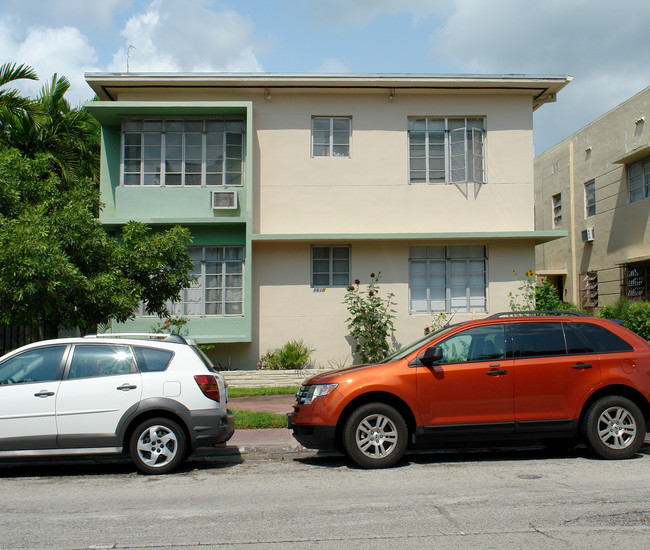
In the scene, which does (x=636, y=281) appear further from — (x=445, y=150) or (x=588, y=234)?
(x=445, y=150)

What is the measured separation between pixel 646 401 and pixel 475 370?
86.3 inches

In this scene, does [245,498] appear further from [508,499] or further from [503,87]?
[503,87]

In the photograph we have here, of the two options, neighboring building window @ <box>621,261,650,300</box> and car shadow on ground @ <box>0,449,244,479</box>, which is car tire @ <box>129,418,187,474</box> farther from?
neighboring building window @ <box>621,261,650,300</box>

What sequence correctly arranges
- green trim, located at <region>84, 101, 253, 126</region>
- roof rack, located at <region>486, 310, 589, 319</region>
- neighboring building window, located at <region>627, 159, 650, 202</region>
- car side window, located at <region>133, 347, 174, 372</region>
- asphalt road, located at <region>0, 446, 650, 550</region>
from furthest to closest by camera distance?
1. neighboring building window, located at <region>627, 159, 650, 202</region>
2. green trim, located at <region>84, 101, 253, 126</region>
3. roof rack, located at <region>486, 310, 589, 319</region>
4. car side window, located at <region>133, 347, 174, 372</region>
5. asphalt road, located at <region>0, 446, 650, 550</region>

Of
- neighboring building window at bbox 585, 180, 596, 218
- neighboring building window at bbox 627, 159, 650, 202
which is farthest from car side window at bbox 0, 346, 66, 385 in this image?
neighboring building window at bbox 585, 180, 596, 218

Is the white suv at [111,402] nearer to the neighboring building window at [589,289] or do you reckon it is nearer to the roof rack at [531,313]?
the roof rack at [531,313]

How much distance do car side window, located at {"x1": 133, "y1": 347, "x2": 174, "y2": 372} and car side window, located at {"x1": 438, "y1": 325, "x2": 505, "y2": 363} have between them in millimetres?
3380

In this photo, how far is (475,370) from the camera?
8109mm

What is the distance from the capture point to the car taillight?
799 cm

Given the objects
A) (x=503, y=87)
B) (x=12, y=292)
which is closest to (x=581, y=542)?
(x=12, y=292)

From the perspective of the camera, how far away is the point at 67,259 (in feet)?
32.9

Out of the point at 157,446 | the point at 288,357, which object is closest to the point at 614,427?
the point at 157,446

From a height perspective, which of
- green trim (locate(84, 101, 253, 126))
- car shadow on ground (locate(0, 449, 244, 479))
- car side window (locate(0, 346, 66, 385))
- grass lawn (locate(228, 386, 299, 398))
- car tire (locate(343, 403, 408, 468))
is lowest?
car shadow on ground (locate(0, 449, 244, 479))

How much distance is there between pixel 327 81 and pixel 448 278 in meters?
5.71
